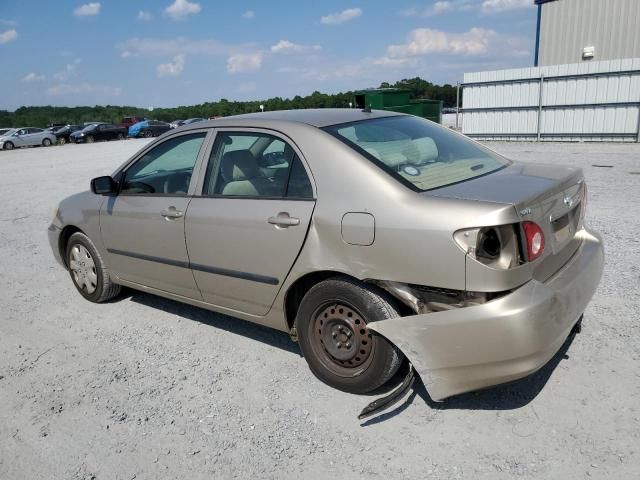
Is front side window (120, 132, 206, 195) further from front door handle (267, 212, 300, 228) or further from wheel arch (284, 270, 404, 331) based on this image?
wheel arch (284, 270, 404, 331)

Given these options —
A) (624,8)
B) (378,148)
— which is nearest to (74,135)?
(624,8)

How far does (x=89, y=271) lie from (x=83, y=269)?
91mm

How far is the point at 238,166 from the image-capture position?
147 inches

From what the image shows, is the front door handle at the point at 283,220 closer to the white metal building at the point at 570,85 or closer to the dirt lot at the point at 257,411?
the dirt lot at the point at 257,411

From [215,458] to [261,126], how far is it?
2078mm

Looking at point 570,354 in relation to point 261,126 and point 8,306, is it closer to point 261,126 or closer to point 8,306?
point 261,126

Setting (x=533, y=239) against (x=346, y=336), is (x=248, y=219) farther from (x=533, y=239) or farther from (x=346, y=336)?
(x=533, y=239)

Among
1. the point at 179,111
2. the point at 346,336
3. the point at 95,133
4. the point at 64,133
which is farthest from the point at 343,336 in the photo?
the point at 179,111

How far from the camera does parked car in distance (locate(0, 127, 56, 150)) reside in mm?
35312

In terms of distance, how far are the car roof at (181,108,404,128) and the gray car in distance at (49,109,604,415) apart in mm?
18

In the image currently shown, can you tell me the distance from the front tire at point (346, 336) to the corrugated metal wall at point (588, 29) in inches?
928

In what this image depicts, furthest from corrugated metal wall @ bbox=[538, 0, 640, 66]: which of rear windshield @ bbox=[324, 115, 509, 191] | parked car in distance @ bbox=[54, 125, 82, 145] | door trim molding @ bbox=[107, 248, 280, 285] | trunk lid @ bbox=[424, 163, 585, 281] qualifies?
parked car in distance @ bbox=[54, 125, 82, 145]

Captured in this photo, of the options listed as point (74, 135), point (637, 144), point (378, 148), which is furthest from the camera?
point (74, 135)

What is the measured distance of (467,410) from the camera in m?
2.97
